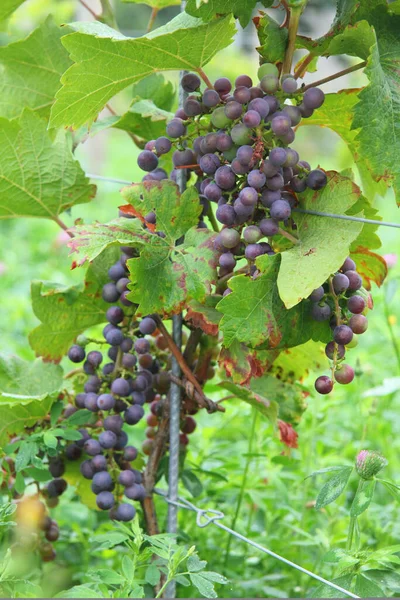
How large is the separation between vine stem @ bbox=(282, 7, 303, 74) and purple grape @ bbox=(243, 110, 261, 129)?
0.35 ft

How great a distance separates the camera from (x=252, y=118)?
36.3 inches

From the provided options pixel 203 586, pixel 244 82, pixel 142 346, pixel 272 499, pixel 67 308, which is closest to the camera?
pixel 203 586

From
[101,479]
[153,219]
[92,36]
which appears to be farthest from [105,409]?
[92,36]

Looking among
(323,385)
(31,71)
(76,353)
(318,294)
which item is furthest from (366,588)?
(31,71)

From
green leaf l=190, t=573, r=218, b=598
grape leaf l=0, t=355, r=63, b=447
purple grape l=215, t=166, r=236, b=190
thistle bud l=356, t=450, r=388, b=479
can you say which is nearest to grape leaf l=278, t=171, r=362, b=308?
purple grape l=215, t=166, r=236, b=190

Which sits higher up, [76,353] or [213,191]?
[213,191]

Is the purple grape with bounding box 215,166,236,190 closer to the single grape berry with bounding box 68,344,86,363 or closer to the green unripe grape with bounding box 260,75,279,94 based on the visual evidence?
the green unripe grape with bounding box 260,75,279,94

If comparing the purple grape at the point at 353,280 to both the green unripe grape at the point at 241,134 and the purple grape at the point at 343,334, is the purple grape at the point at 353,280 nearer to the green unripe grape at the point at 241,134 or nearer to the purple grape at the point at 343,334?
the purple grape at the point at 343,334

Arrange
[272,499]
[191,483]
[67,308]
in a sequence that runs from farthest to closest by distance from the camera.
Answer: [272,499], [191,483], [67,308]

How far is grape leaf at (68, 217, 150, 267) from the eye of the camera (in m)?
0.97

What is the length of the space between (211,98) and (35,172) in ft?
1.21

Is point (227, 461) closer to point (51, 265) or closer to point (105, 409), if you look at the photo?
point (105, 409)

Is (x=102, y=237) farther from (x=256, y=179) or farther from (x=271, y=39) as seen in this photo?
(x=271, y=39)

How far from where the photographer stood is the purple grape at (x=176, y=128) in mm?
1040
